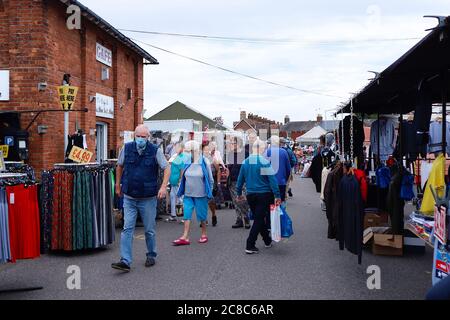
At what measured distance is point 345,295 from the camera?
16.6 feet

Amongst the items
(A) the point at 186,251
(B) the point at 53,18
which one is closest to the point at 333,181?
(A) the point at 186,251

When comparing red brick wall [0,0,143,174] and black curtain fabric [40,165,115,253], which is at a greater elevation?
red brick wall [0,0,143,174]

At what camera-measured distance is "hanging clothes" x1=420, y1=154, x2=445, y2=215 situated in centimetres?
537

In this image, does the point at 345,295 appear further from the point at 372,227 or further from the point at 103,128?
the point at 103,128

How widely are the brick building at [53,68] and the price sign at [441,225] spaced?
856 centimetres

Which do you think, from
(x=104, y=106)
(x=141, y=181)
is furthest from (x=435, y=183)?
(x=104, y=106)

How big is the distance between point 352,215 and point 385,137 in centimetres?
403

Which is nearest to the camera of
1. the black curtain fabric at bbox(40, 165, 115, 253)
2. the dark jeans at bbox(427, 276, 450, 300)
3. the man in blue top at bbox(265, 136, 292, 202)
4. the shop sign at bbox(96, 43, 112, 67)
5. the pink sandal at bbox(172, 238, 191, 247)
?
the dark jeans at bbox(427, 276, 450, 300)

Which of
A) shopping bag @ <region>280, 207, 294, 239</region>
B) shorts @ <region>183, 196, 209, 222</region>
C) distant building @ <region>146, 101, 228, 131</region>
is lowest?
shopping bag @ <region>280, 207, 294, 239</region>

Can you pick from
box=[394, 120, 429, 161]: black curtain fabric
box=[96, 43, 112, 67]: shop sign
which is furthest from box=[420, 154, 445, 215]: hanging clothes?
box=[96, 43, 112, 67]: shop sign

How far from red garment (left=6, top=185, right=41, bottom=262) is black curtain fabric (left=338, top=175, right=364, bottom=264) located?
3870 mm

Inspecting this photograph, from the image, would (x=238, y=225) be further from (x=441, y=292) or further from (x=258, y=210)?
(x=441, y=292)

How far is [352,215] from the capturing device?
5.91 meters

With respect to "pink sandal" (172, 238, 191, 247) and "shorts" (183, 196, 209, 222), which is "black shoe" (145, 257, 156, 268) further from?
"shorts" (183, 196, 209, 222)
